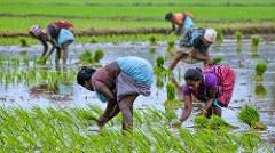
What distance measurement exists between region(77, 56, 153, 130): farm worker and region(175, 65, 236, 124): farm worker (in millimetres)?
463

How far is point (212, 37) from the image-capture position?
52.6 feet

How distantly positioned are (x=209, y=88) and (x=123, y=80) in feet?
3.30

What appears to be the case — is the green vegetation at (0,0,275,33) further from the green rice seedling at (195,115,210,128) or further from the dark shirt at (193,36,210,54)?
the green rice seedling at (195,115,210,128)

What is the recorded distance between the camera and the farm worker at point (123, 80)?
9852mm

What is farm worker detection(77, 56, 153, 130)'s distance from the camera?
388 inches

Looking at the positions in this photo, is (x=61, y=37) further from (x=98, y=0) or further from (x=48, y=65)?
(x=98, y=0)

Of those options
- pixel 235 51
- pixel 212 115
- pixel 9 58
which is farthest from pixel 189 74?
pixel 235 51

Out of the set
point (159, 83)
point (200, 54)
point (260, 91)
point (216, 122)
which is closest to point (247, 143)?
point (216, 122)

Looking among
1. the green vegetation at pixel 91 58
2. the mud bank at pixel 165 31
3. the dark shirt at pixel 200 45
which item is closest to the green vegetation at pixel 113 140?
the dark shirt at pixel 200 45

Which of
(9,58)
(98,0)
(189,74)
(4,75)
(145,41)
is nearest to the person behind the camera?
(189,74)

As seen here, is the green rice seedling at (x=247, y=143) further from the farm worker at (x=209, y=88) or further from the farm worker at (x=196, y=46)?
the farm worker at (x=196, y=46)

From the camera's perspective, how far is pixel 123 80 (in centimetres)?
988

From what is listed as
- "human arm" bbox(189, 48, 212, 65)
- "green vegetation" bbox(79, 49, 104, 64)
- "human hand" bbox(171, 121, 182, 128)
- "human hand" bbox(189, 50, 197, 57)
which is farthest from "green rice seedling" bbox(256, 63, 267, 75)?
"human hand" bbox(171, 121, 182, 128)

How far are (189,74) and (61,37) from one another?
1050 cm
